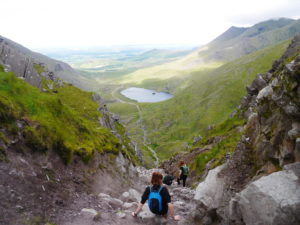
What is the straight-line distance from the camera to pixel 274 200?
Answer: 9945 mm

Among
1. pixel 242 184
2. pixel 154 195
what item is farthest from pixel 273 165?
pixel 154 195

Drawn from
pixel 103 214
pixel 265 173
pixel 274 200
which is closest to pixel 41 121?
pixel 103 214

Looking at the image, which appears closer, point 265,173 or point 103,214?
point 265,173

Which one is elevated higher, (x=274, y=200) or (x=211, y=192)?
(x=274, y=200)

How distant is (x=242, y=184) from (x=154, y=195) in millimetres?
5498

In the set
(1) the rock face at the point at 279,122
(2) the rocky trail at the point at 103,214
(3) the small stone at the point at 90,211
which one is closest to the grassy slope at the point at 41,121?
(2) the rocky trail at the point at 103,214

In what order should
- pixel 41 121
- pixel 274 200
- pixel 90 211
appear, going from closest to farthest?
1. pixel 274 200
2. pixel 90 211
3. pixel 41 121

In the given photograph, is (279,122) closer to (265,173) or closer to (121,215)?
(265,173)

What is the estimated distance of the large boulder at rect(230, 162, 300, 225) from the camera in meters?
9.59

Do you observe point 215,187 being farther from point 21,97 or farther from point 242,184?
point 21,97

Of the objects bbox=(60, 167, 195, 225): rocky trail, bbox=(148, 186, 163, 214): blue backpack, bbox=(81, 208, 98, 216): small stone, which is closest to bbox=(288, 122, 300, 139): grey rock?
bbox=(148, 186, 163, 214): blue backpack

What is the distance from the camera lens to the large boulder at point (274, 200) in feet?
31.5

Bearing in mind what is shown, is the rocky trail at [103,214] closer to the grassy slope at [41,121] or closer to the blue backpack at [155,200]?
the blue backpack at [155,200]

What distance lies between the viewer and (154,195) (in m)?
13.4
